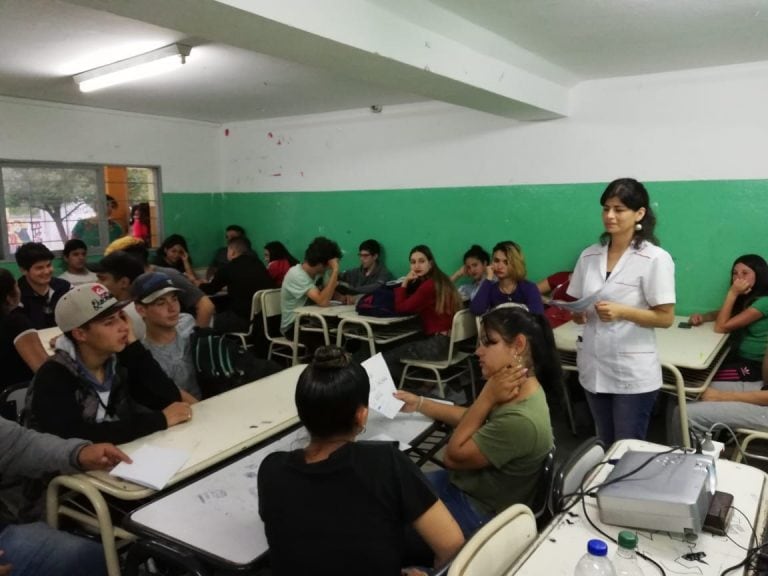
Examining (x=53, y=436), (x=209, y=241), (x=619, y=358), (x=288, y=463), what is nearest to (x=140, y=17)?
(x=53, y=436)

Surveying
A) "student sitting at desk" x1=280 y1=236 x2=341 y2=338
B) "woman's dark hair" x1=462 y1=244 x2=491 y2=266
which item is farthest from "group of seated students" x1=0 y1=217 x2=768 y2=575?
"woman's dark hair" x1=462 y1=244 x2=491 y2=266

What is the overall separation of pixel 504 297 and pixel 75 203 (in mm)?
4506

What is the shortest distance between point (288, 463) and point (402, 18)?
79.0 inches

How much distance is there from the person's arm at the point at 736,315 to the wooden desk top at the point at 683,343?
2.4 inches

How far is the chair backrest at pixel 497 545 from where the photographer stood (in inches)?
45.5

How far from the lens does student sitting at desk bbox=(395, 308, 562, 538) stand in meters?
1.68

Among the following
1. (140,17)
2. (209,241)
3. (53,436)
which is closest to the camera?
(53,436)

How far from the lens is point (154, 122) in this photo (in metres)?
6.19

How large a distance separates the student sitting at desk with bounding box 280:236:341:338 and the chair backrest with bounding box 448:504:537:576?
11.0 ft

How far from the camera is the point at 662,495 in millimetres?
1328

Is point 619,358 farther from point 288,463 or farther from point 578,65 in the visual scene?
point 578,65

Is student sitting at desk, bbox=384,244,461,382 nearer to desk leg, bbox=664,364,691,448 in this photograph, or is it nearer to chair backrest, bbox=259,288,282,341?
chair backrest, bbox=259,288,282,341

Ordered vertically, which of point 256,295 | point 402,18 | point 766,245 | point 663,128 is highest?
point 402,18

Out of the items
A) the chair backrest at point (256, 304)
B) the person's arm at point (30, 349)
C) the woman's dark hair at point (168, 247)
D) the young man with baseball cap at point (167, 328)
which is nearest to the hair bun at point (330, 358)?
the young man with baseball cap at point (167, 328)
